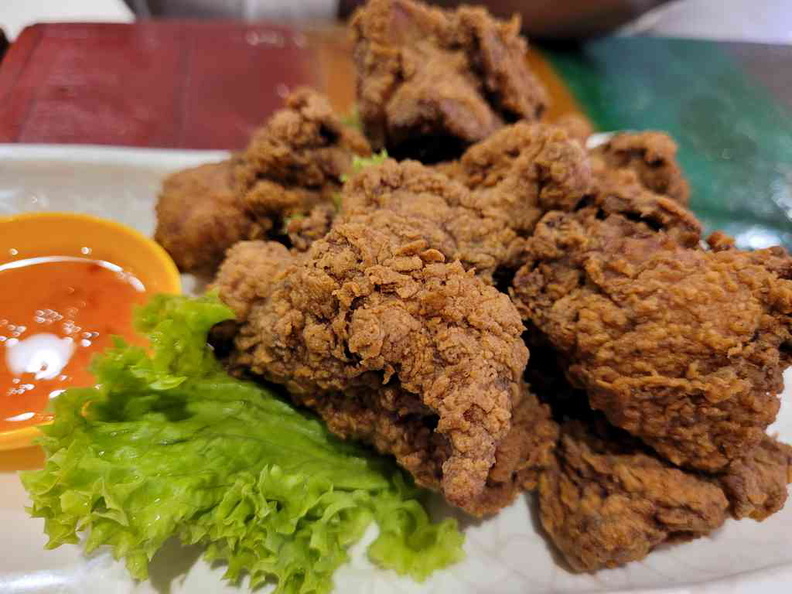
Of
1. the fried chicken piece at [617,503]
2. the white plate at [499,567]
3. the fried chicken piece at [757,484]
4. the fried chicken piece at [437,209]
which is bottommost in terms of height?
the white plate at [499,567]

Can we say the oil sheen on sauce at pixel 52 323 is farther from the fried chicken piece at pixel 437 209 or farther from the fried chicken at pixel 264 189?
the fried chicken piece at pixel 437 209

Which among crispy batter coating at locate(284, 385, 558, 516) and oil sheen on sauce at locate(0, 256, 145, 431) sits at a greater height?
crispy batter coating at locate(284, 385, 558, 516)

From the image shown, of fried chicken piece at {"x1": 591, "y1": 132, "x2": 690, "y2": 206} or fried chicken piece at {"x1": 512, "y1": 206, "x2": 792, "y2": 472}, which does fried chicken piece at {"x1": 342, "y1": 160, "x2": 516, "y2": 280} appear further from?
fried chicken piece at {"x1": 591, "y1": 132, "x2": 690, "y2": 206}

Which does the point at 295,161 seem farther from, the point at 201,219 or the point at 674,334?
the point at 674,334

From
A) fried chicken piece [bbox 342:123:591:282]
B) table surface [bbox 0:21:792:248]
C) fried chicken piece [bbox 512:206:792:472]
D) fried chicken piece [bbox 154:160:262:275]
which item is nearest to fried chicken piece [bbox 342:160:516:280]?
fried chicken piece [bbox 342:123:591:282]

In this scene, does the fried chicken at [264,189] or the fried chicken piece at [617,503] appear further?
the fried chicken at [264,189]

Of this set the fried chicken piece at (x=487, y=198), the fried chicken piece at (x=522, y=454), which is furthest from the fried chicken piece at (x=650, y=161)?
the fried chicken piece at (x=522, y=454)

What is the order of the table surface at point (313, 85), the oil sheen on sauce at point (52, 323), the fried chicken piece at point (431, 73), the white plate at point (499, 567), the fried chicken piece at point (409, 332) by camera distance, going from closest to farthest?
the fried chicken piece at point (409, 332) < the white plate at point (499, 567) < the oil sheen on sauce at point (52, 323) < the fried chicken piece at point (431, 73) < the table surface at point (313, 85)
